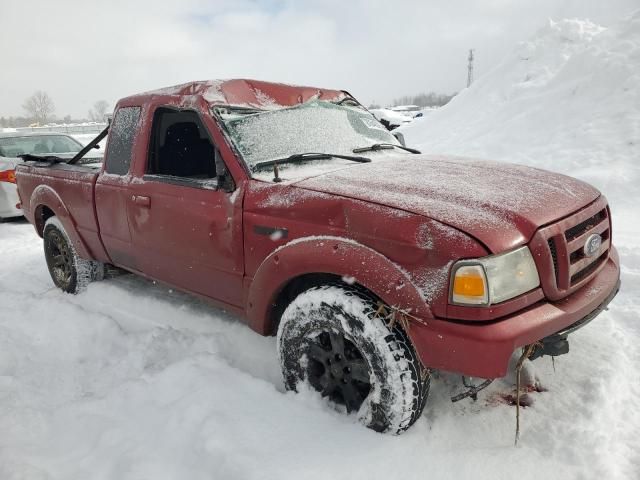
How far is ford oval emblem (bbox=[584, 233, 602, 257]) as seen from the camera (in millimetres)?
2248

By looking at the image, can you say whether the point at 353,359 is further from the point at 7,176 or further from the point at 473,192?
the point at 7,176

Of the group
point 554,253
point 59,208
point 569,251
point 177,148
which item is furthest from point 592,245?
point 59,208

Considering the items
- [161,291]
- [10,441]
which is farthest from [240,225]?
[161,291]

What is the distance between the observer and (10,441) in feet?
7.58

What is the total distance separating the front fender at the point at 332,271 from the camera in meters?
1.98

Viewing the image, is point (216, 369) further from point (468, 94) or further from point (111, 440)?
point (468, 94)

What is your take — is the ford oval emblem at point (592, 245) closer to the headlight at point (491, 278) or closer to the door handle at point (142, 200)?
the headlight at point (491, 278)

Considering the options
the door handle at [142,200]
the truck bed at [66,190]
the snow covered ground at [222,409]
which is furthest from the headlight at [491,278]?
the truck bed at [66,190]

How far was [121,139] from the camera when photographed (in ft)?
11.5

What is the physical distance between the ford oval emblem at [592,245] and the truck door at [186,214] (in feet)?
5.78

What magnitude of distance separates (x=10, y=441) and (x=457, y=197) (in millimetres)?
2482

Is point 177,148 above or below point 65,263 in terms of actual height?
above

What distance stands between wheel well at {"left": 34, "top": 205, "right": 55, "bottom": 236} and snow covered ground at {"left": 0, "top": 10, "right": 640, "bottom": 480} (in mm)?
600

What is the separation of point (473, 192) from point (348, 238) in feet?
2.14
